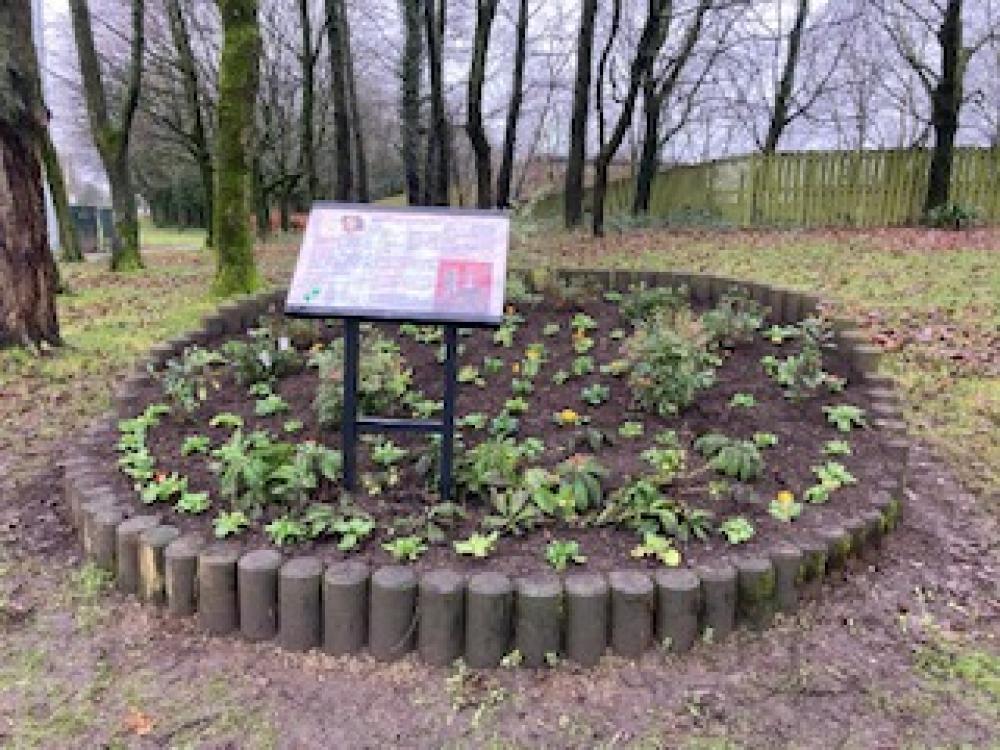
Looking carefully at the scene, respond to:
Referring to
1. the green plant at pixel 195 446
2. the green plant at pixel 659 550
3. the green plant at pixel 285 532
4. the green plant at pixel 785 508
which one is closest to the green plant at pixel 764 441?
the green plant at pixel 785 508

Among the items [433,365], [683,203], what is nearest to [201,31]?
[683,203]

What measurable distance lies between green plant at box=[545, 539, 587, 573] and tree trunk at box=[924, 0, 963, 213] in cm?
1300

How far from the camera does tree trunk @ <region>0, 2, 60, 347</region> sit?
518 centimetres

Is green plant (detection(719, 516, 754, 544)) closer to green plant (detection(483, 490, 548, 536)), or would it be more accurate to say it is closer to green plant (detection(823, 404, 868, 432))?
green plant (detection(483, 490, 548, 536))

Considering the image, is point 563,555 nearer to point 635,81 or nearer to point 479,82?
point 479,82

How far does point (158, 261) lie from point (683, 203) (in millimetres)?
10711

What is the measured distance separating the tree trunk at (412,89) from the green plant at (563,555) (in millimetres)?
14383

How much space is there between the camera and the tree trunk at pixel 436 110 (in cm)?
1380

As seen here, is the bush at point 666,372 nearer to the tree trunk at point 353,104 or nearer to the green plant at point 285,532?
the green plant at point 285,532

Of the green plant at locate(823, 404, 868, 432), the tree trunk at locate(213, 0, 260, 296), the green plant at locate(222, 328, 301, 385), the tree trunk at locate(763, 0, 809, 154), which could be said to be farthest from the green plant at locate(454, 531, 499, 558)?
the tree trunk at locate(763, 0, 809, 154)

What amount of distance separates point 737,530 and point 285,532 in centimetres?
149

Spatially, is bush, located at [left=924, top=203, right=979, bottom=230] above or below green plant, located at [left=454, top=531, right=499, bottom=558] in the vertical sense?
above

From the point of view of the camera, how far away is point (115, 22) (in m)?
18.9

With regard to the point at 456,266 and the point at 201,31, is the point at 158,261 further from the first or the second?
the point at 456,266
